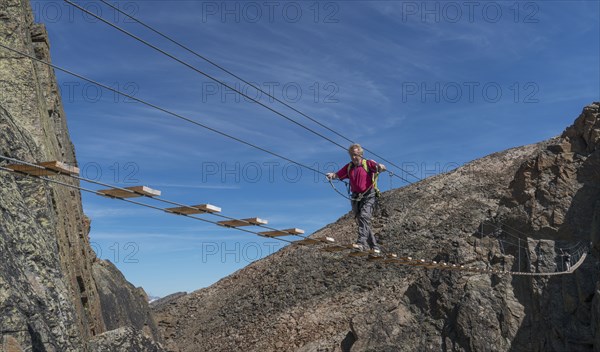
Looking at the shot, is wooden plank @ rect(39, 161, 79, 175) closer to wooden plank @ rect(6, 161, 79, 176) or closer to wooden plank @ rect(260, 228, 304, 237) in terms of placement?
wooden plank @ rect(6, 161, 79, 176)

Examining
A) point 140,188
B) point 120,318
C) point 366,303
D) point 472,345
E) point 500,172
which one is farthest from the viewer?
point 500,172

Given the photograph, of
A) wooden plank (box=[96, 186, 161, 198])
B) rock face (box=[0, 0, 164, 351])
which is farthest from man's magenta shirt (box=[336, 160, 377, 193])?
rock face (box=[0, 0, 164, 351])

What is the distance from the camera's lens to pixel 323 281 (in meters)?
42.6

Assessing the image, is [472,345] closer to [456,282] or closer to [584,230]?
[456,282]

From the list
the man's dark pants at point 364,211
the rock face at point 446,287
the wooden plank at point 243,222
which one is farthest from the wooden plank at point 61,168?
the rock face at point 446,287

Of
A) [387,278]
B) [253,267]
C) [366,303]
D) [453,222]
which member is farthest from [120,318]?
[453,222]

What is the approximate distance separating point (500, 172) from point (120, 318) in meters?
35.4

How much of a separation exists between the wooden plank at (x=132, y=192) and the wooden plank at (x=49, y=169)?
74cm

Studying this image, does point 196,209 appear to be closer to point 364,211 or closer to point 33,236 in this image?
point 33,236

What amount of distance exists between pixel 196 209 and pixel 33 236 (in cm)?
474

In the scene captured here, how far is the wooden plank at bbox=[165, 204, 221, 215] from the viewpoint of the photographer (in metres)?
10.0

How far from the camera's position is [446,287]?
26.1 m

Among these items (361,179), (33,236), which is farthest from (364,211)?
(33,236)

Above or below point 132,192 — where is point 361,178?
above
